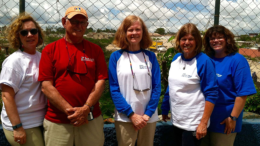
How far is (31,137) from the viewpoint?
220 cm

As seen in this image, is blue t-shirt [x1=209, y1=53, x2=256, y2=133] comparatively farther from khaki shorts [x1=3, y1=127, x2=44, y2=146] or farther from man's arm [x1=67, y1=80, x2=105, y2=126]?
khaki shorts [x1=3, y1=127, x2=44, y2=146]

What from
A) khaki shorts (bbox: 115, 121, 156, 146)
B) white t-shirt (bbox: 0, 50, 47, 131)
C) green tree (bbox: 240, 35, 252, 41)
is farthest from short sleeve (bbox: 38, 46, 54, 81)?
green tree (bbox: 240, 35, 252, 41)

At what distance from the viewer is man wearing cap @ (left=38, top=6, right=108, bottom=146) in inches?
84.4

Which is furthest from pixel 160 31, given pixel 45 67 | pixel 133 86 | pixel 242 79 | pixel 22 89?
pixel 22 89

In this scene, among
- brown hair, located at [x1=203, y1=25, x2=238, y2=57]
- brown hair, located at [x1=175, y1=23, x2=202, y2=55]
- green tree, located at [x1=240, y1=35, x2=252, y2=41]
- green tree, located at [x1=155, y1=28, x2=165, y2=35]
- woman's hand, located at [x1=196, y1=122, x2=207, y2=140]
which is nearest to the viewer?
woman's hand, located at [x1=196, y1=122, x2=207, y2=140]

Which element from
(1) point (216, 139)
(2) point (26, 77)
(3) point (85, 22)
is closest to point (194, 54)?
(1) point (216, 139)

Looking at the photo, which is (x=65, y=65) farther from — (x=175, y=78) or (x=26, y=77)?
(x=175, y=78)

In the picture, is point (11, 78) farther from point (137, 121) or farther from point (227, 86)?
point (227, 86)

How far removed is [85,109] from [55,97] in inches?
12.0

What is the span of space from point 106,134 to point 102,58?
3.72 feet

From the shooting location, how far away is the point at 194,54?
238cm

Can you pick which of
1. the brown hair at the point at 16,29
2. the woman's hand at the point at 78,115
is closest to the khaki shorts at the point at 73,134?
the woman's hand at the point at 78,115

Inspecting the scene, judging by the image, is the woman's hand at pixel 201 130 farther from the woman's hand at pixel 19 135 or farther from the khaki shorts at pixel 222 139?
the woman's hand at pixel 19 135

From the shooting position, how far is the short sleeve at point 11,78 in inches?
81.2
